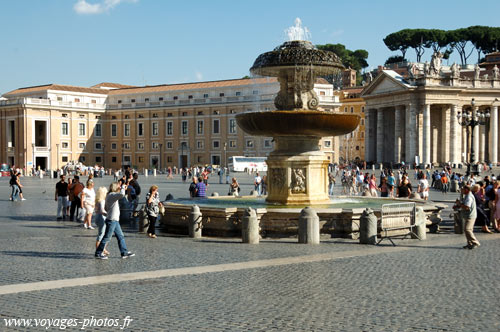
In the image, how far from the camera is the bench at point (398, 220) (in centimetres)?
1470

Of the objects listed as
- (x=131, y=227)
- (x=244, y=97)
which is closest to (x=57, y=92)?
(x=244, y=97)

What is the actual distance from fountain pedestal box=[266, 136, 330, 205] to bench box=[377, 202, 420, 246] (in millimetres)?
2440

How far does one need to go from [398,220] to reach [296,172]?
3.11 meters

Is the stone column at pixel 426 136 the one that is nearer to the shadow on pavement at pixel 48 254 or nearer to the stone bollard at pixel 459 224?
the stone bollard at pixel 459 224

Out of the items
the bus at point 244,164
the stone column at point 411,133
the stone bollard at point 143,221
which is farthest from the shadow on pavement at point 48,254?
the stone column at point 411,133

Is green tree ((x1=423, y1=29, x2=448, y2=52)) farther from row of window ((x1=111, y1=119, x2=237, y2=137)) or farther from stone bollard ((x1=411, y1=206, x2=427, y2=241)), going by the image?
stone bollard ((x1=411, y1=206, x2=427, y2=241))

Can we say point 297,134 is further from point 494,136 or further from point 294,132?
point 494,136

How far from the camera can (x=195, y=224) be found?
14859 millimetres

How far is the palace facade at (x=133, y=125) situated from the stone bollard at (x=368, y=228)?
65100 millimetres

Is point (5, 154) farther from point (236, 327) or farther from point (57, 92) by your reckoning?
point (236, 327)

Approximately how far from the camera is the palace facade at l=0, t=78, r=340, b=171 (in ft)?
274

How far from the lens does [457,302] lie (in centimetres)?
812

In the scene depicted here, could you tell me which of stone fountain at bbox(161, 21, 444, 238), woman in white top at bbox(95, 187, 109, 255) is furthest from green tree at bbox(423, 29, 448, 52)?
woman in white top at bbox(95, 187, 109, 255)

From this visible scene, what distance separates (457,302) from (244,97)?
7513cm
